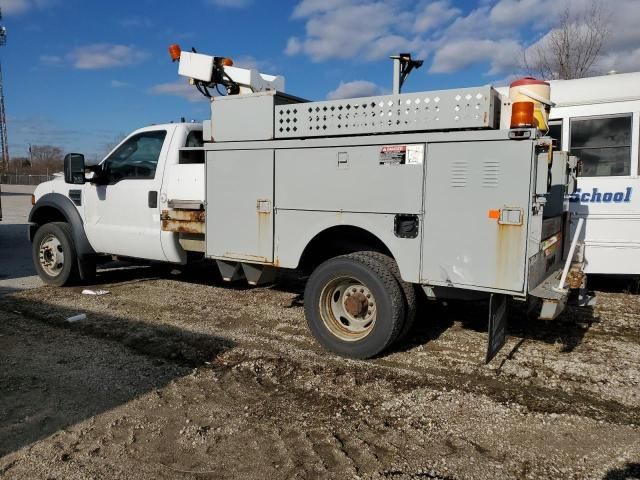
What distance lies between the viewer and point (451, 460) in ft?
10.3

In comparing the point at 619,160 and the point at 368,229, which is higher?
the point at 619,160

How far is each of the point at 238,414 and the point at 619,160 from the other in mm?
5728

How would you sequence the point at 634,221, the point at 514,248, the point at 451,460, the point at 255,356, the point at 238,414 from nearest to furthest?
the point at 451,460
the point at 238,414
the point at 514,248
the point at 255,356
the point at 634,221

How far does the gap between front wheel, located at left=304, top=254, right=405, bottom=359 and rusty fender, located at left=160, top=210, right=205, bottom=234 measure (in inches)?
66.4

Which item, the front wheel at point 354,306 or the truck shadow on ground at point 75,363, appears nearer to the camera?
the truck shadow on ground at point 75,363

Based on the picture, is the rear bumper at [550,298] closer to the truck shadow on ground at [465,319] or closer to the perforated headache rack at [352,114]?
the truck shadow on ground at [465,319]

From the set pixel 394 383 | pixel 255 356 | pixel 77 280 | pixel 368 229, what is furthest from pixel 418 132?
pixel 77 280

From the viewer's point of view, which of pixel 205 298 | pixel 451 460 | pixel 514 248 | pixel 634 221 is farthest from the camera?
pixel 205 298

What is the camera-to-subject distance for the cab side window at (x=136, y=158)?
667cm

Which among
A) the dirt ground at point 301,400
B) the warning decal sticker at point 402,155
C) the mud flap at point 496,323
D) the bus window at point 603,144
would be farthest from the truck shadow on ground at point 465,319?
the bus window at point 603,144

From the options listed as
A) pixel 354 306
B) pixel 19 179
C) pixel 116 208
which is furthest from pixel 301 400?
pixel 19 179

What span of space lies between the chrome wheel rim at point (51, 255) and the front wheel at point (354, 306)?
4.32 m

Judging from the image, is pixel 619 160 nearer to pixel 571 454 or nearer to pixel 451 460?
pixel 571 454

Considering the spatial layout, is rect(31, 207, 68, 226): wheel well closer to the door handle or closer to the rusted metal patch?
the door handle
